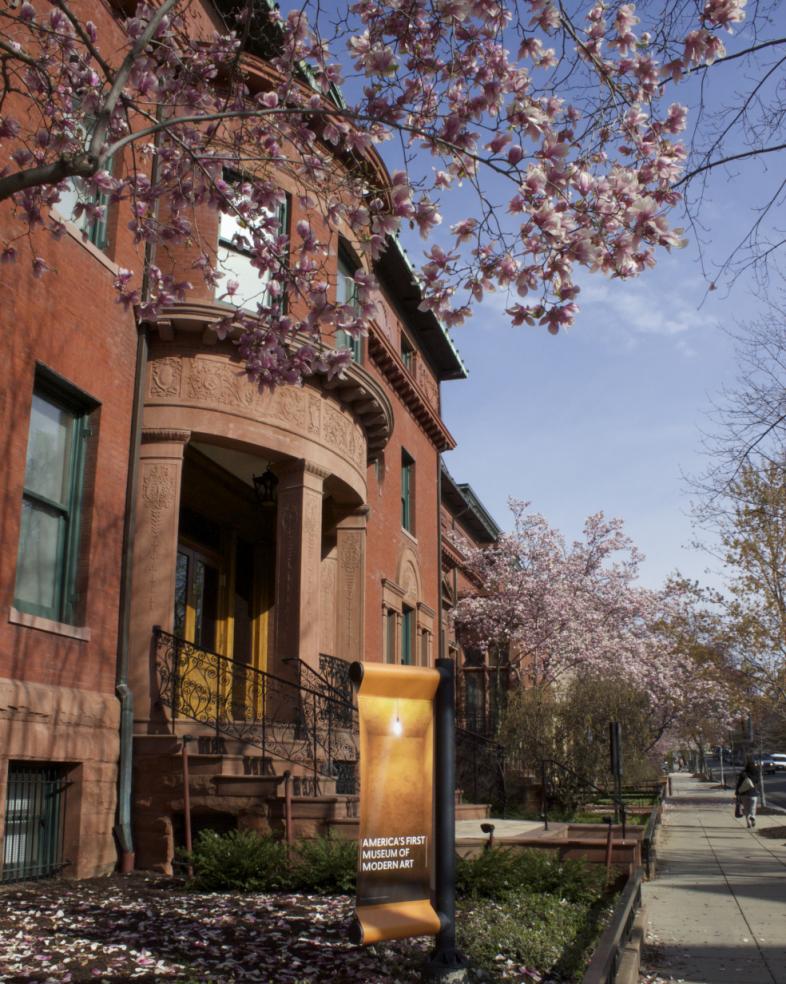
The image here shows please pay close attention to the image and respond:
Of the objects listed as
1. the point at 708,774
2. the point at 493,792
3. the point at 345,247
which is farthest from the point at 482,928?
the point at 708,774

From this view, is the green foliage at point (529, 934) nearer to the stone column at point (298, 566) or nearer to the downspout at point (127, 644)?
the downspout at point (127, 644)

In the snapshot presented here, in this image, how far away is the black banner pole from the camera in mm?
5816

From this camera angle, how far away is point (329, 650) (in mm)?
15844

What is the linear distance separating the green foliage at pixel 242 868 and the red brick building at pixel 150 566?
1185 millimetres

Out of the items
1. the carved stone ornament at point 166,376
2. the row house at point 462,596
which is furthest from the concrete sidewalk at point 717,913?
the row house at point 462,596

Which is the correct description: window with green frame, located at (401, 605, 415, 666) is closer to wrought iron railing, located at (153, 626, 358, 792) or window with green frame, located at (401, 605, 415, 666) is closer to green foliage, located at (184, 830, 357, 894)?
wrought iron railing, located at (153, 626, 358, 792)

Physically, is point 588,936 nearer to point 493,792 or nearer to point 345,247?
point 345,247

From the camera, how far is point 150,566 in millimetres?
12211

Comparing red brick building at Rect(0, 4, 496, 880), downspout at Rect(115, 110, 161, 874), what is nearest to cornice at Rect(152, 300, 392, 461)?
red brick building at Rect(0, 4, 496, 880)

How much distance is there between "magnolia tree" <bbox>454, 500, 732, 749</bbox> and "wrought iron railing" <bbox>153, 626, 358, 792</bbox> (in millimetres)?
16847

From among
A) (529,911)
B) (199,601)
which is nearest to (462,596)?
(199,601)

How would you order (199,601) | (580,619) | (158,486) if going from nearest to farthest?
1. (158,486)
2. (199,601)
3. (580,619)

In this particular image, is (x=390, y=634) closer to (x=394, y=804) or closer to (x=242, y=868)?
(x=242, y=868)

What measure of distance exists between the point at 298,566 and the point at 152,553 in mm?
2306
